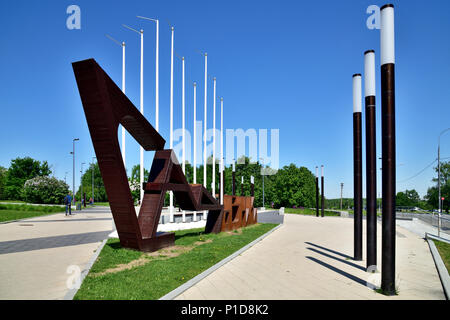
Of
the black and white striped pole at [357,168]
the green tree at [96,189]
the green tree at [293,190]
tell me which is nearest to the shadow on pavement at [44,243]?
the black and white striped pole at [357,168]

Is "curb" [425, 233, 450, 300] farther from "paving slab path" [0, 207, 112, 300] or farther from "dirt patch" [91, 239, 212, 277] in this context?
"paving slab path" [0, 207, 112, 300]

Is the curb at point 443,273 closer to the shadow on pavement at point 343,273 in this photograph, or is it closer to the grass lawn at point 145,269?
the shadow on pavement at point 343,273

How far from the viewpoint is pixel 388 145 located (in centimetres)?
629

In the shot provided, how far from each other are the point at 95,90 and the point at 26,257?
213 inches

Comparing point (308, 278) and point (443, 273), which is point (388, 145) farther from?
point (443, 273)

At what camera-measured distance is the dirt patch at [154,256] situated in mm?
7738

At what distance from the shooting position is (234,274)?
24.5 feet

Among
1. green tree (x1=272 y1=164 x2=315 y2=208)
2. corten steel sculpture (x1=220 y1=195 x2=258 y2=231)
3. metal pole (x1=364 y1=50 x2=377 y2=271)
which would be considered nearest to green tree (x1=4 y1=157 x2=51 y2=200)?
green tree (x1=272 y1=164 x2=315 y2=208)

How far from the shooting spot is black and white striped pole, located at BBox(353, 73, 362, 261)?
9.54m

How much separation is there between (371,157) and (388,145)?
2.34 metres

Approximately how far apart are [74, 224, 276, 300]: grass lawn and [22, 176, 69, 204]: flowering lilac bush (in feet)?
116

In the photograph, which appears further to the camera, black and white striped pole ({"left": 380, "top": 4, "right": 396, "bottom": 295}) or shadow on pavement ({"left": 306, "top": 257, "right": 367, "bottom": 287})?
shadow on pavement ({"left": 306, "top": 257, "right": 367, "bottom": 287})

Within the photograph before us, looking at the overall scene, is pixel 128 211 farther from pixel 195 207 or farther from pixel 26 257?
pixel 195 207
